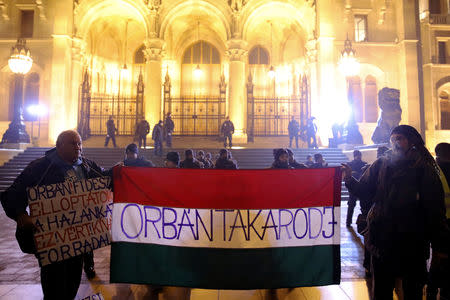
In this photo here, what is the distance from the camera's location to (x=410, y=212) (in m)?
2.39

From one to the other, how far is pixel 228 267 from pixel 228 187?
800mm

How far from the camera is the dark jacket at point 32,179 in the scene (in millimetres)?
2529

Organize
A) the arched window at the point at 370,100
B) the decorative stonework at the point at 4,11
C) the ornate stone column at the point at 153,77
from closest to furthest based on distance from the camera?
1. the ornate stone column at the point at 153,77
2. the decorative stonework at the point at 4,11
3. the arched window at the point at 370,100

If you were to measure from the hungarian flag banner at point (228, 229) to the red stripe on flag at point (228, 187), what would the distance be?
0.01 m

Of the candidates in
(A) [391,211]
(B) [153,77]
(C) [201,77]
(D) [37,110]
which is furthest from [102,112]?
(A) [391,211]

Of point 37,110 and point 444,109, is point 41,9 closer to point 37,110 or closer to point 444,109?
point 37,110

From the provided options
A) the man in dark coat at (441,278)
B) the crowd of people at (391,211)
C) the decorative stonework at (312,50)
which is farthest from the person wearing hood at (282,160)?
the decorative stonework at (312,50)

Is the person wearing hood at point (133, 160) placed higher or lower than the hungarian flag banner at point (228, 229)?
higher

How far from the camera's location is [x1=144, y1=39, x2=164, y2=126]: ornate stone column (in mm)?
19125

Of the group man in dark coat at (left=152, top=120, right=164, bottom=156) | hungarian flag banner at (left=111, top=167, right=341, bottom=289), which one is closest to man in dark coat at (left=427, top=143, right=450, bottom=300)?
hungarian flag banner at (left=111, top=167, right=341, bottom=289)

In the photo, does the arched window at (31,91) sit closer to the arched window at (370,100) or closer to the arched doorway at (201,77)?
the arched doorway at (201,77)

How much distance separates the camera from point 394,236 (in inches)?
96.1

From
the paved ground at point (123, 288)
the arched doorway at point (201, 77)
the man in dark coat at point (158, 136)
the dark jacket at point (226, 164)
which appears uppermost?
the arched doorway at point (201, 77)

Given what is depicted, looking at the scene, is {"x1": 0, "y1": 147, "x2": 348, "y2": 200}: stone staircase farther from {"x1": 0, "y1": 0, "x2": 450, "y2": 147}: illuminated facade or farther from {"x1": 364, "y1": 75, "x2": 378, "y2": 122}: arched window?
{"x1": 364, "y1": 75, "x2": 378, "y2": 122}: arched window
